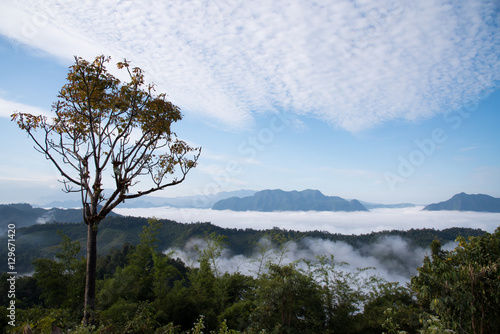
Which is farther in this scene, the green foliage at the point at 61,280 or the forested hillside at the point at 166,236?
the forested hillside at the point at 166,236

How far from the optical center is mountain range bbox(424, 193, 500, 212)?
151 meters

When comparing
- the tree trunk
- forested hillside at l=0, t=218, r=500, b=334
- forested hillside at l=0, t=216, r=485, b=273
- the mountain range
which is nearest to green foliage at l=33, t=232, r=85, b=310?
forested hillside at l=0, t=218, r=500, b=334

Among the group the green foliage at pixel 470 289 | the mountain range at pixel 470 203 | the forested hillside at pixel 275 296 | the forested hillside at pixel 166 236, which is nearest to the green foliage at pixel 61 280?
the forested hillside at pixel 275 296

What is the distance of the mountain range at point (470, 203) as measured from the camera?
495 ft

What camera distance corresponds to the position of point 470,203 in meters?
159

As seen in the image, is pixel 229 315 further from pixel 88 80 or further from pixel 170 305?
pixel 88 80

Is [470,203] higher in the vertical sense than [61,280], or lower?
higher

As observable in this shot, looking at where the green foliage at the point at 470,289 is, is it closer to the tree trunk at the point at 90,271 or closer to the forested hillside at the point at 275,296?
the forested hillside at the point at 275,296

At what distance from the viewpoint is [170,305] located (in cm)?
1133

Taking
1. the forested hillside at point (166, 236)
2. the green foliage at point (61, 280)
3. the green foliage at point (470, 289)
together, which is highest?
the green foliage at point (470, 289)

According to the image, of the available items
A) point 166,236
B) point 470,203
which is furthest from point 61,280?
point 470,203

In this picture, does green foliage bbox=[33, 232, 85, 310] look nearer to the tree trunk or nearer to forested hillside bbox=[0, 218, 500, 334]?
forested hillside bbox=[0, 218, 500, 334]

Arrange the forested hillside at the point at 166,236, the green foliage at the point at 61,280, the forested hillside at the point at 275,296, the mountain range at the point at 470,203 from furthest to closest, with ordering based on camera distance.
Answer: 1. the mountain range at the point at 470,203
2. the forested hillside at the point at 166,236
3. the green foliage at the point at 61,280
4. the forested hillside at the point at 275,296

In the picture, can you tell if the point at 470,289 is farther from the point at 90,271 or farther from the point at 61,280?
the point at 61,280
